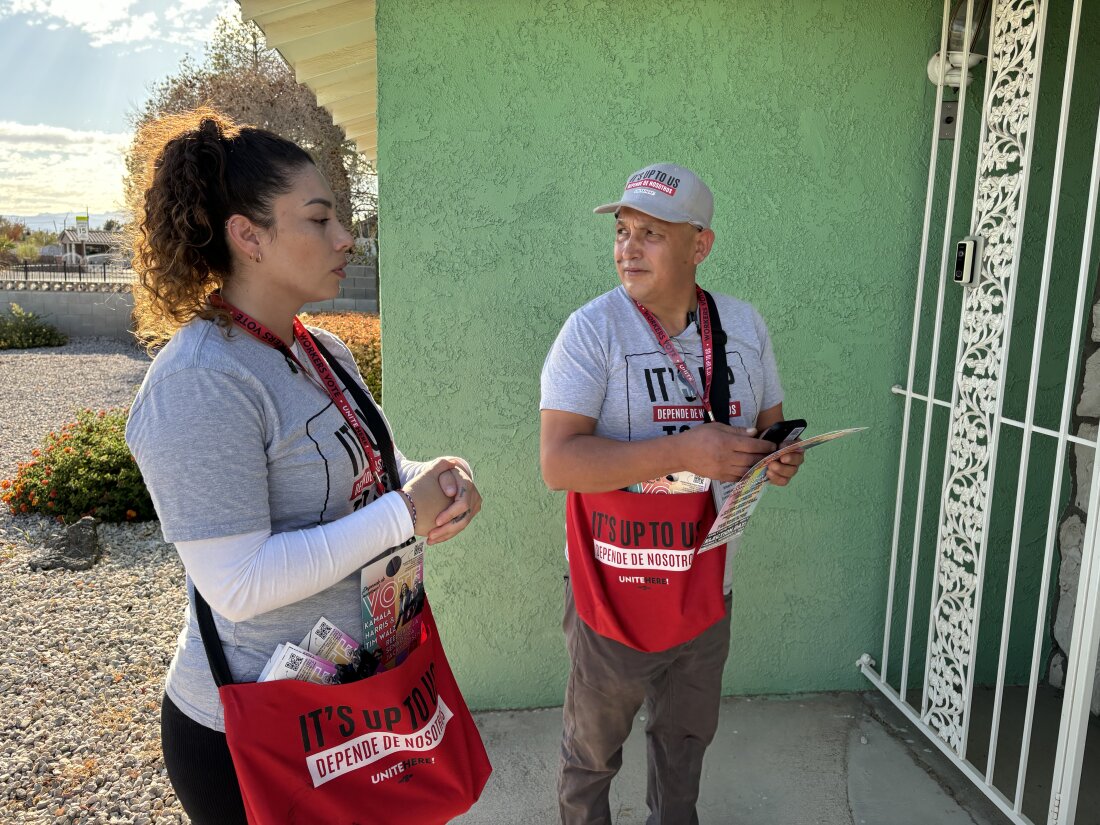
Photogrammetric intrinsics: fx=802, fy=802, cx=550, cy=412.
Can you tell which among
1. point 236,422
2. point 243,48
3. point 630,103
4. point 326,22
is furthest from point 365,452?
point 243,48

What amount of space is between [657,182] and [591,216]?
1043 mm

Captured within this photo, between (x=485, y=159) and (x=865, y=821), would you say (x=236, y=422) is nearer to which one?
(x=485, y=159)

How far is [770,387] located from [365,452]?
1275 mm

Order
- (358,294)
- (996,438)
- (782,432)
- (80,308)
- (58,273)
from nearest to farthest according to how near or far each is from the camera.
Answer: (782,432) < (996,438) < (80,308) < (358,294) < (58,273)

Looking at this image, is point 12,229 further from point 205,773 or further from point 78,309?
point 205,773

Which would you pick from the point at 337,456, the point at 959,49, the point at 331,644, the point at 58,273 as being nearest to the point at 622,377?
the point at 337,456

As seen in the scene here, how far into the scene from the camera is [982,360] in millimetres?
2877

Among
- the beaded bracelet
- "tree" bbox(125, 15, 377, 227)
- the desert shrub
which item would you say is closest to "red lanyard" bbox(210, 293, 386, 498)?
the beaded bracelet

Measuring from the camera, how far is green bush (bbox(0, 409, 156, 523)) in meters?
6.47

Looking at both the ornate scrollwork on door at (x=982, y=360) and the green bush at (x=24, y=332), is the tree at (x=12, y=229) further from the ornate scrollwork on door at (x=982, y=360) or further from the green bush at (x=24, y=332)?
the ornate scrollwork on door at (x=982, y=360)

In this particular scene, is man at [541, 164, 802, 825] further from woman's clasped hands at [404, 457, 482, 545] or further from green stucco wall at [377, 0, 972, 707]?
green stucco wall at [377, 0, 972, 707]

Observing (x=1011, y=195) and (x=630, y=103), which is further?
(x=630, y=103)

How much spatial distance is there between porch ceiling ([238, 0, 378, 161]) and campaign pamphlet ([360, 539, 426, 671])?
2659 mm

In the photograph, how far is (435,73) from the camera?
304 cm
